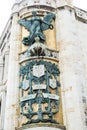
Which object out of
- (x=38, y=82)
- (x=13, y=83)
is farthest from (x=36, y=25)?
(x=38, y=82)

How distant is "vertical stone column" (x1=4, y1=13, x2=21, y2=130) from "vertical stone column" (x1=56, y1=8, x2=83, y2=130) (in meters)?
2.37

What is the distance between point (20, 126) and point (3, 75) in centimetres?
643

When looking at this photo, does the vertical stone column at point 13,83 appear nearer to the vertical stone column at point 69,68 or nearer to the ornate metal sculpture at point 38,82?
the ornate metal sculpture at point 38,82

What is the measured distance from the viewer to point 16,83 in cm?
1506

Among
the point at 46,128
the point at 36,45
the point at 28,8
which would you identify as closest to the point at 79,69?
the point at 36,45

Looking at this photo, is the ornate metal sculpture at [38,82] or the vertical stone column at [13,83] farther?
the vertical stone column at [13,83]

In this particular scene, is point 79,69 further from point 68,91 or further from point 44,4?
point 44,4

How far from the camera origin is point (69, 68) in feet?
50.1

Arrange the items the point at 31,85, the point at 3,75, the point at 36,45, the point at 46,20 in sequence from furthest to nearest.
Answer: the point at 3,75 → the point at 46,20 → the point at 36,45 → the point at 31,85

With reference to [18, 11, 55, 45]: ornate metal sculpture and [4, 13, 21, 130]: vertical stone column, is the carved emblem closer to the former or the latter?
[4, 13, 21, 130]: vertical stone column

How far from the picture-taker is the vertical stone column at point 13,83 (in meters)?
13.9

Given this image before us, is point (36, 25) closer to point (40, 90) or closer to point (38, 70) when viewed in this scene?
point (38, 70)

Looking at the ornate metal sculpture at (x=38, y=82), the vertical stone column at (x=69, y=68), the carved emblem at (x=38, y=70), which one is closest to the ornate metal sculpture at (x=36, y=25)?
the ornate metal sculpture at (x=38, y=82)

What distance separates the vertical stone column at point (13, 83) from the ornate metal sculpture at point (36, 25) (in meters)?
0.67
